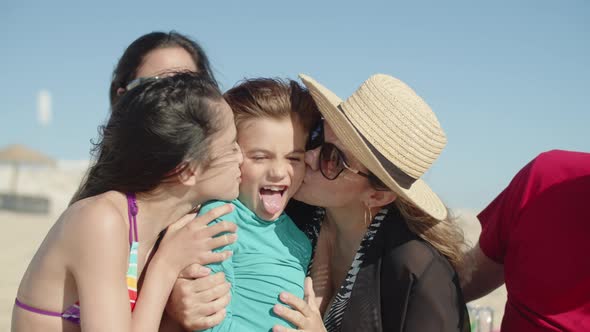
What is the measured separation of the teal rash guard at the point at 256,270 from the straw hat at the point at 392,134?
2.15 feet

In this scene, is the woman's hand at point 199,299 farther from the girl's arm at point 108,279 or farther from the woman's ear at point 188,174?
the woman's ear at point 188,174

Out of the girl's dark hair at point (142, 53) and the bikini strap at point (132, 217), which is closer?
the bikini strap at point (132, 217)

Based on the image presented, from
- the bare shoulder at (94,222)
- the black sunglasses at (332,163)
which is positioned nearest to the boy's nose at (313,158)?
the black sunglasses at (332,163)

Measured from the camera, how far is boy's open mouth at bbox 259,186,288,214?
121 inches

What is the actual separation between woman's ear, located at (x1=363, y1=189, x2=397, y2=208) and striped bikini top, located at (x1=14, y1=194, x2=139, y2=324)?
125 centimetres

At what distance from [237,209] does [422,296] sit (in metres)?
1.06

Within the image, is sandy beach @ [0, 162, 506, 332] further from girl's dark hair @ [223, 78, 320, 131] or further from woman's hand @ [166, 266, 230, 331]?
woman's hand @ [166, 266, 230, 331]

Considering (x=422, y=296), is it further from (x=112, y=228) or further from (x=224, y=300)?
(x=112, y=228)

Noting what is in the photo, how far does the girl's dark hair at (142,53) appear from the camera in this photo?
3996 millimetres

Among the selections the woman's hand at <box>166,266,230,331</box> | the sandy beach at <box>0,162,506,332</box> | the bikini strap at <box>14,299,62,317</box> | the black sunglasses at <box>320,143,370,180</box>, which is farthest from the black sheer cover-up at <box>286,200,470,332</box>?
Result: the bikini strap at <box>14,299,62,317</box>

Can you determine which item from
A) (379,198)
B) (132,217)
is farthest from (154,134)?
(379,198)

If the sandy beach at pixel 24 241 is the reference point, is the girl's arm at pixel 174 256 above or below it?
above

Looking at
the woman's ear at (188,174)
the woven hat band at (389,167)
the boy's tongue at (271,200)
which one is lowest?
the boy's tongue at (271,200)

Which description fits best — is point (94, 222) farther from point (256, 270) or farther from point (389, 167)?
point (389, 167)
